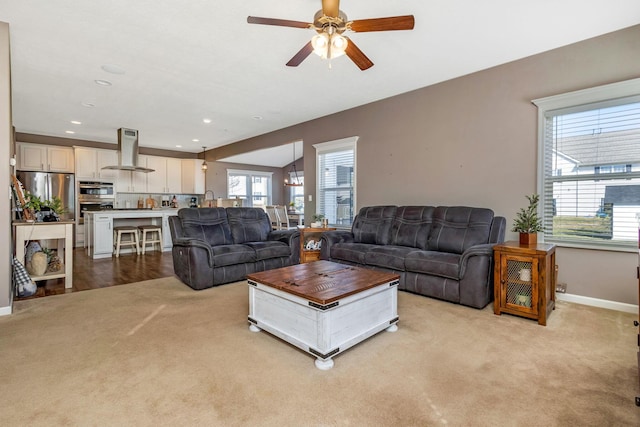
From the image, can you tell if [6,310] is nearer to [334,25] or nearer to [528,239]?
[334,25]

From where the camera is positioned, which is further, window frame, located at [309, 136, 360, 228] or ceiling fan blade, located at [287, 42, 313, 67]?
window frame, located at [309, 136, 360, 228]

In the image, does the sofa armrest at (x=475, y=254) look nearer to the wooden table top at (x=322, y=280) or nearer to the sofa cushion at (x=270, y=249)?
the wooden table top at (x=322, y=280)

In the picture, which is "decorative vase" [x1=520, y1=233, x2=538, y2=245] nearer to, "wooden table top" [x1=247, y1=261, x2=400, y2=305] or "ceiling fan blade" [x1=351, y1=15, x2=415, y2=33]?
"wooden table top" [x1=247, y1=261, x2=400, y2=305]

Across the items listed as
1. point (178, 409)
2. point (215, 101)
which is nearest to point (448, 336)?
point (178, 409)

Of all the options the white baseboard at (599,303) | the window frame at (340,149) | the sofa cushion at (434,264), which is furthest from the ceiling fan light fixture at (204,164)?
the white baseboard at (599,303)

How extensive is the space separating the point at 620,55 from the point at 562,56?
46 cm

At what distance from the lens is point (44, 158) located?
6.95 m

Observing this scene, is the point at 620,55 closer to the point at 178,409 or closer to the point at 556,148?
the point at 556,148

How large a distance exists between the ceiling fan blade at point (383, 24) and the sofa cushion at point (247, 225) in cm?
325

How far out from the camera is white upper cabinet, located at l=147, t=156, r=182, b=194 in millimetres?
8367

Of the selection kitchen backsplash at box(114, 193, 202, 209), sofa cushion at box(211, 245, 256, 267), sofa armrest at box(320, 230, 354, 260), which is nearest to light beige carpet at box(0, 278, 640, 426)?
sofa cushion at box(211, 245, 256, 267)

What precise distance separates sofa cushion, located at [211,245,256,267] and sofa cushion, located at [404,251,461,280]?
2.00 metres

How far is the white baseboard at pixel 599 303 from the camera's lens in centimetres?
291

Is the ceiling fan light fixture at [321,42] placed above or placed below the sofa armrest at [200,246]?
above
